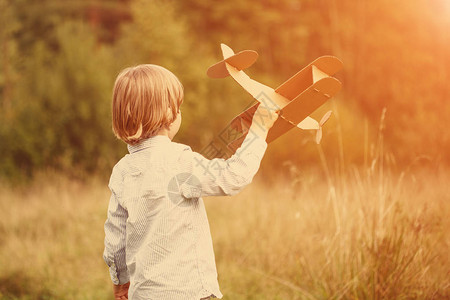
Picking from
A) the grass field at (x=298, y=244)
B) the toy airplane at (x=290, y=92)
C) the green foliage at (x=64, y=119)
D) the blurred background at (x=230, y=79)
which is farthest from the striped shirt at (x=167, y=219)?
the green foliage at (x=64, y=119)

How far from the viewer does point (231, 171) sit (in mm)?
1711

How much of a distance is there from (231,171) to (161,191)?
29 centimetres

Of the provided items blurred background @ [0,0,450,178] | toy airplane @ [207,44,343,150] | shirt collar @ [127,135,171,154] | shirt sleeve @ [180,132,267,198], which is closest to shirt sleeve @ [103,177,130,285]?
shirt collar @ [127,135,171,154]

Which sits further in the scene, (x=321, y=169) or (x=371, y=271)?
(x=321, y=169)

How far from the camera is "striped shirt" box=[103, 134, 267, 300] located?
5.91 ft

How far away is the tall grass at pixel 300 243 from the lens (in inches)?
116

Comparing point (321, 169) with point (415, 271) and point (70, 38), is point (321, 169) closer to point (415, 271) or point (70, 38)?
point (70, 38)

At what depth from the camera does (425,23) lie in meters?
10.8

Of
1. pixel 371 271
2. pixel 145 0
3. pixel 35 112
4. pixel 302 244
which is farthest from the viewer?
pixel 145 0

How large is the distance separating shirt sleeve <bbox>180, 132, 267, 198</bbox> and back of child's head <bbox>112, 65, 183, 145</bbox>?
0.81ft

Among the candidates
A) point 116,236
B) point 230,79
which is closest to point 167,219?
point 116,236

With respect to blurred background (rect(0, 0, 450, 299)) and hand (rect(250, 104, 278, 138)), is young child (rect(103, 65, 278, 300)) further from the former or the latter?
blurred background (rect(0, 0, 450, 299))

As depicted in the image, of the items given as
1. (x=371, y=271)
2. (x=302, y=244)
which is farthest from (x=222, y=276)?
(x=371, y=271)

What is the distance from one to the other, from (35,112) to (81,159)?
1.16 meters
